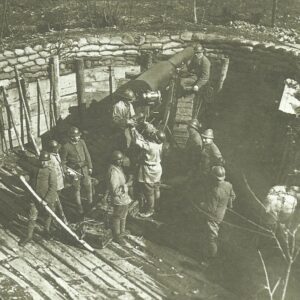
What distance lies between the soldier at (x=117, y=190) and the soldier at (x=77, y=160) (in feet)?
3.69

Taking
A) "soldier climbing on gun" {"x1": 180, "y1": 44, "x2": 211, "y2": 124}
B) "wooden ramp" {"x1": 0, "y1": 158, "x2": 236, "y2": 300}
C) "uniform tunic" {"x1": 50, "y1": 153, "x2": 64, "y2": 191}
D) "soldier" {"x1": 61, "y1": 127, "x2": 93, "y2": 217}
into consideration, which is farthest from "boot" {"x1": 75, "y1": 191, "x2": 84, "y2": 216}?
"soldier climbing on gun" {"x1": 180, "y1": 44, "x2": 211, "y2": 124}

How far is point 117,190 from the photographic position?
27.6 feet

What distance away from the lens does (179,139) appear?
1179 cm

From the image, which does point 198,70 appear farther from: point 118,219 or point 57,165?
point 118,219

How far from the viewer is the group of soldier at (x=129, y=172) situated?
832 cm

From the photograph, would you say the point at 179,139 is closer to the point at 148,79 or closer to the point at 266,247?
the point at 148,79

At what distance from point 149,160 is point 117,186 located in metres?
1.12

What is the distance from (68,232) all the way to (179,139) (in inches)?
167

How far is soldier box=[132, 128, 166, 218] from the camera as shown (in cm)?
911

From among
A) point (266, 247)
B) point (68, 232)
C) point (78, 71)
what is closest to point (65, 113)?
point (78, 71)

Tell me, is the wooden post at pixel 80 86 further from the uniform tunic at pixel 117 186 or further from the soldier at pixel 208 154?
the uniform tunic at pixel 117 186

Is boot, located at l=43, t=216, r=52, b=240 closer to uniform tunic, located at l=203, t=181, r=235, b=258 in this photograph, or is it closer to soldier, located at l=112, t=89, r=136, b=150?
soldier, located at l=112, t=89, r=136, b=150

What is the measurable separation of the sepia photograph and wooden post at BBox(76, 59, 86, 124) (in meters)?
0.03

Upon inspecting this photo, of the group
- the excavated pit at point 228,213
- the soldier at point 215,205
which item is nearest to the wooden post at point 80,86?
the excavated pit at point 228,213
